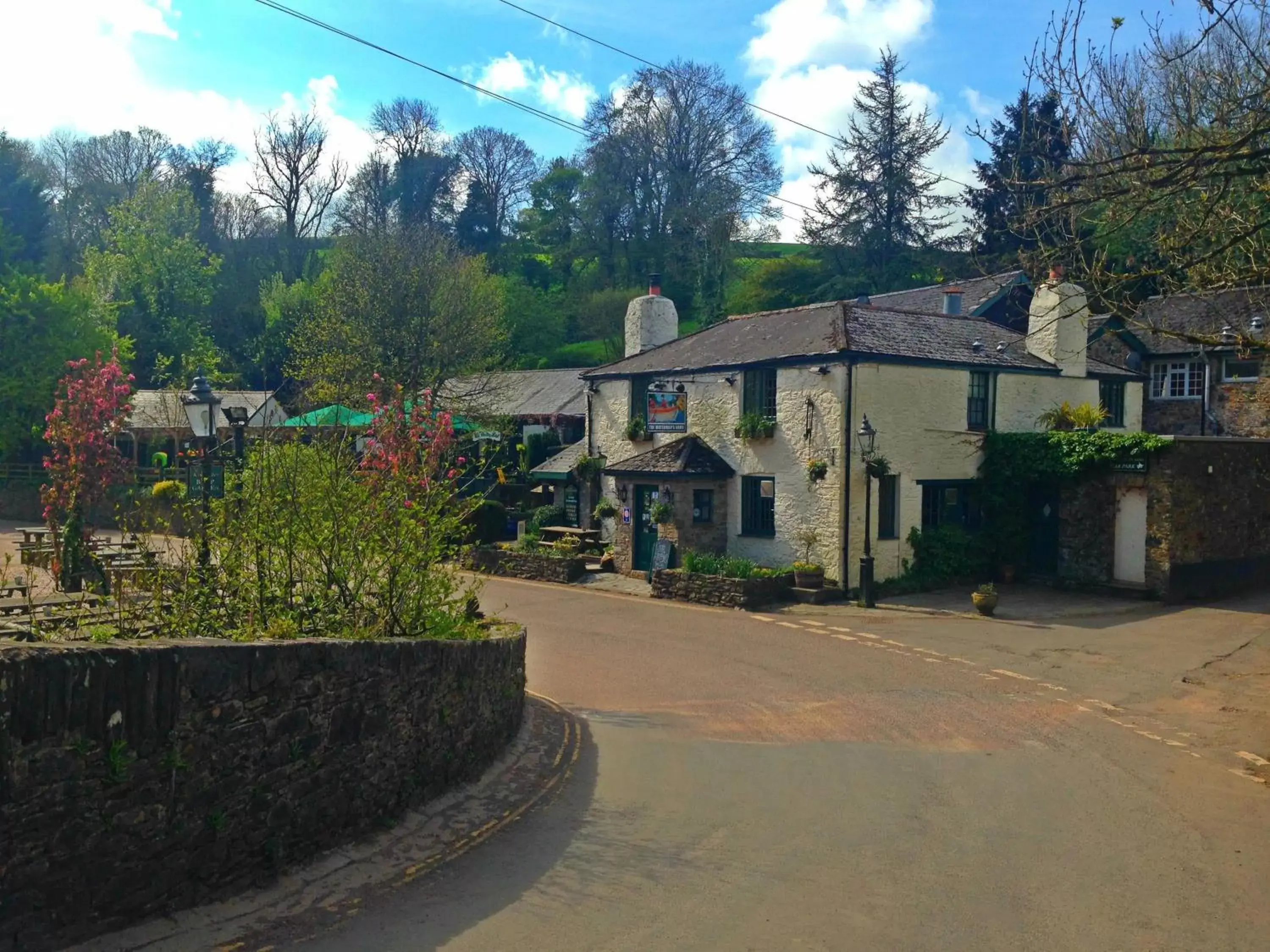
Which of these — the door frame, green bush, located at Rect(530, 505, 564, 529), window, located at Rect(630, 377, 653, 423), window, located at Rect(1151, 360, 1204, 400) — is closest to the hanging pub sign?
window, located at Rect(630, 377, 653, 423)

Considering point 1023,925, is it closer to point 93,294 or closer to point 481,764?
point 481,764

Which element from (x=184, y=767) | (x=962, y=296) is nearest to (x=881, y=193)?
(x=962, y=296)

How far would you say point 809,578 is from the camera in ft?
74.7

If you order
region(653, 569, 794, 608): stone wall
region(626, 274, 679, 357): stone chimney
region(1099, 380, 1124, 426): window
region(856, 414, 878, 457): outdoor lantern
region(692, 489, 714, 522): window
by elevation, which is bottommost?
region(653, 569, 794, 608): stone wall

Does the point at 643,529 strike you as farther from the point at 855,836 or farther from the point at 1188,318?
the point at 1188,318

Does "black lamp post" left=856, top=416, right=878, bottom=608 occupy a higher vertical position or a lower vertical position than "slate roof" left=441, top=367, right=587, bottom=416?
lower

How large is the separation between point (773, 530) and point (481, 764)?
1558 cm

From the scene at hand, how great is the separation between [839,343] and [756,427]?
2745 mm

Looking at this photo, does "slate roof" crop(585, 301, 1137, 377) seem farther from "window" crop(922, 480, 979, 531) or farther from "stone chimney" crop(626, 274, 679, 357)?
"window" crop(922, 480, 979, 531)

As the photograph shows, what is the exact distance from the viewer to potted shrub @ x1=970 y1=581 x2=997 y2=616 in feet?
68.2

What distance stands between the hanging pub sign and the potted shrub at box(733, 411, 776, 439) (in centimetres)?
208

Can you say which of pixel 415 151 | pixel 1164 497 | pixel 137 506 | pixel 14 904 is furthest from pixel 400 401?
pixel 415 151

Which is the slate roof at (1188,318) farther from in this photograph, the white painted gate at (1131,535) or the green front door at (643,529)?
the green front door at (643,529)

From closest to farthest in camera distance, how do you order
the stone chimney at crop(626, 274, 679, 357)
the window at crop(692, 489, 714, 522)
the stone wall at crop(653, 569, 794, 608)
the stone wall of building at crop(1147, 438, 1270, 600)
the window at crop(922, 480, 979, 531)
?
the stone wall at crop(653, 569, 794, 608) < the stone wall of building at crop(1147, 438, 1270, 600) < the window at crop(922, 480, 979, 531) < the window at crop(692, 489, 714, 522) < the stone chimney at crop(626, 274, 679, 357)
